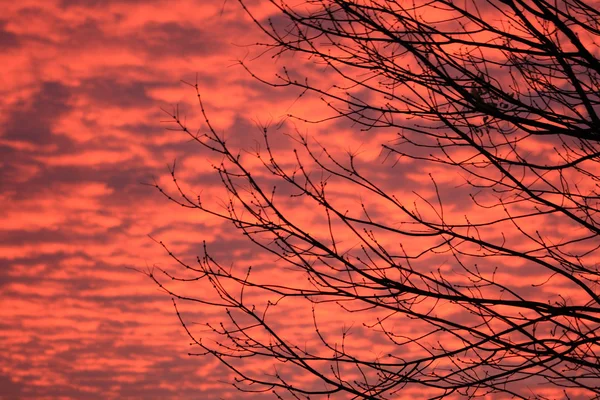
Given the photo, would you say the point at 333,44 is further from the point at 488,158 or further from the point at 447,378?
the point at 447,378

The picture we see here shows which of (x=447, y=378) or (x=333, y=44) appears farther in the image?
(x=333, y=44)

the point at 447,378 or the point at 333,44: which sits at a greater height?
the point at 333,44

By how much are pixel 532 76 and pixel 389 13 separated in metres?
1.09

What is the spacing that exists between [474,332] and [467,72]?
152 cm

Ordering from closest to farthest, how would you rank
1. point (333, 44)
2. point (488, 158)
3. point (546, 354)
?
point (546, 354) < point (488, 158) < point (333, 44)

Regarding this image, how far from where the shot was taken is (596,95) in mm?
4648

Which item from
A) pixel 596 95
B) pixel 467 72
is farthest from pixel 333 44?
pixel 596 95

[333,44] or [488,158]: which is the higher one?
[333,44]

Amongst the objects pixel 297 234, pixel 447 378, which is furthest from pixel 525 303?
pixel 297 234

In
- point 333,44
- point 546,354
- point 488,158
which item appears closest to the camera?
point 546,354

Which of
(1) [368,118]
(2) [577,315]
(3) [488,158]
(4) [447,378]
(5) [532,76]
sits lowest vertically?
(4) [447,378]

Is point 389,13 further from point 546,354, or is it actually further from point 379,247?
point 546,354

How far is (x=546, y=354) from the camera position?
425 centimetres

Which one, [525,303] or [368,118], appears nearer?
[525,303]
